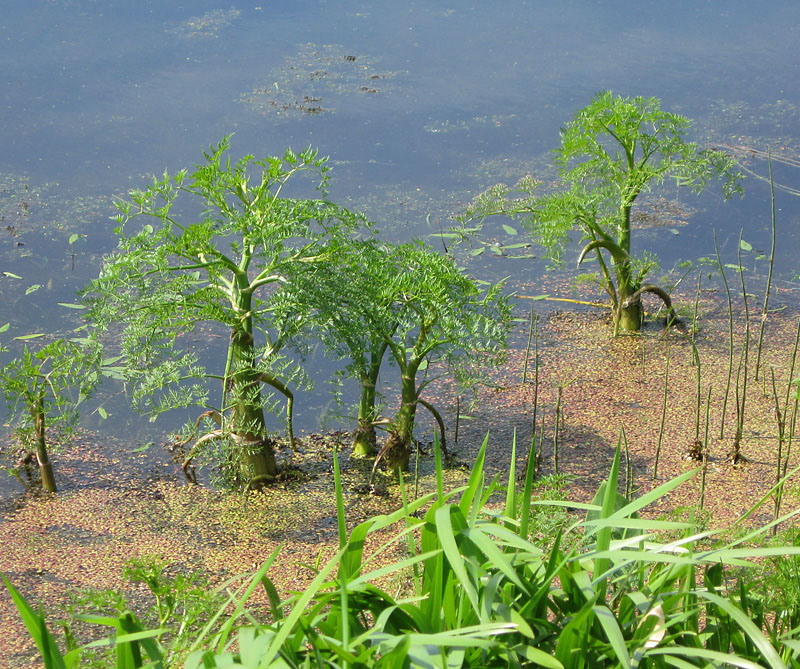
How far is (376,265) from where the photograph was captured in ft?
11.1

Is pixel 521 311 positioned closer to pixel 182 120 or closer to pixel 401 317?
pixel 401 317

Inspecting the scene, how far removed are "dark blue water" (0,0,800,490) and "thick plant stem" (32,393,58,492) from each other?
94cm

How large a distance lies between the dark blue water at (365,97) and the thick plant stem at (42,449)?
942mm

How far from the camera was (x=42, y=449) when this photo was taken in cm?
346

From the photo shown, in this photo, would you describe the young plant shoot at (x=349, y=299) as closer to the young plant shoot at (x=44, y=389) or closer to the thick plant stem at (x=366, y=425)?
the thick plant stem at (x=366, y=425)

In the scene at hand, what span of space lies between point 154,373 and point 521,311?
1.97 metres

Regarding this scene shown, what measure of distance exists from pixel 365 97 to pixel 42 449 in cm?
355

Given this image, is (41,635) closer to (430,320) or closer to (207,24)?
(430,320)

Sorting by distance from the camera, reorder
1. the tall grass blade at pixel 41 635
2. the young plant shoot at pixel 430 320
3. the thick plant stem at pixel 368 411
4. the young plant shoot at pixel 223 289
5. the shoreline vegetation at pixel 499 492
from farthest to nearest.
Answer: the thick plant stem at pixel 368 411
the young plant shoot at pixel 430 320
the young plant shoot at pixel 223 289
the shoreline vegetation at pixel 499 492
the tall grass blade at pixel 41 635

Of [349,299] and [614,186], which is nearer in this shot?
[349,299]

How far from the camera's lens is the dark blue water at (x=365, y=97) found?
5266mm

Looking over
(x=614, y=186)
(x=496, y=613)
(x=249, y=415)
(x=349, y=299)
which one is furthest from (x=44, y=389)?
(x=614, y=186)

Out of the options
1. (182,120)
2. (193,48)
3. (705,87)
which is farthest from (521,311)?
(193,48)

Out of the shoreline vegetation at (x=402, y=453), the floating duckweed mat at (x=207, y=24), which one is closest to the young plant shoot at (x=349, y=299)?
the shoreline vegetation at (x=402, y=453)
